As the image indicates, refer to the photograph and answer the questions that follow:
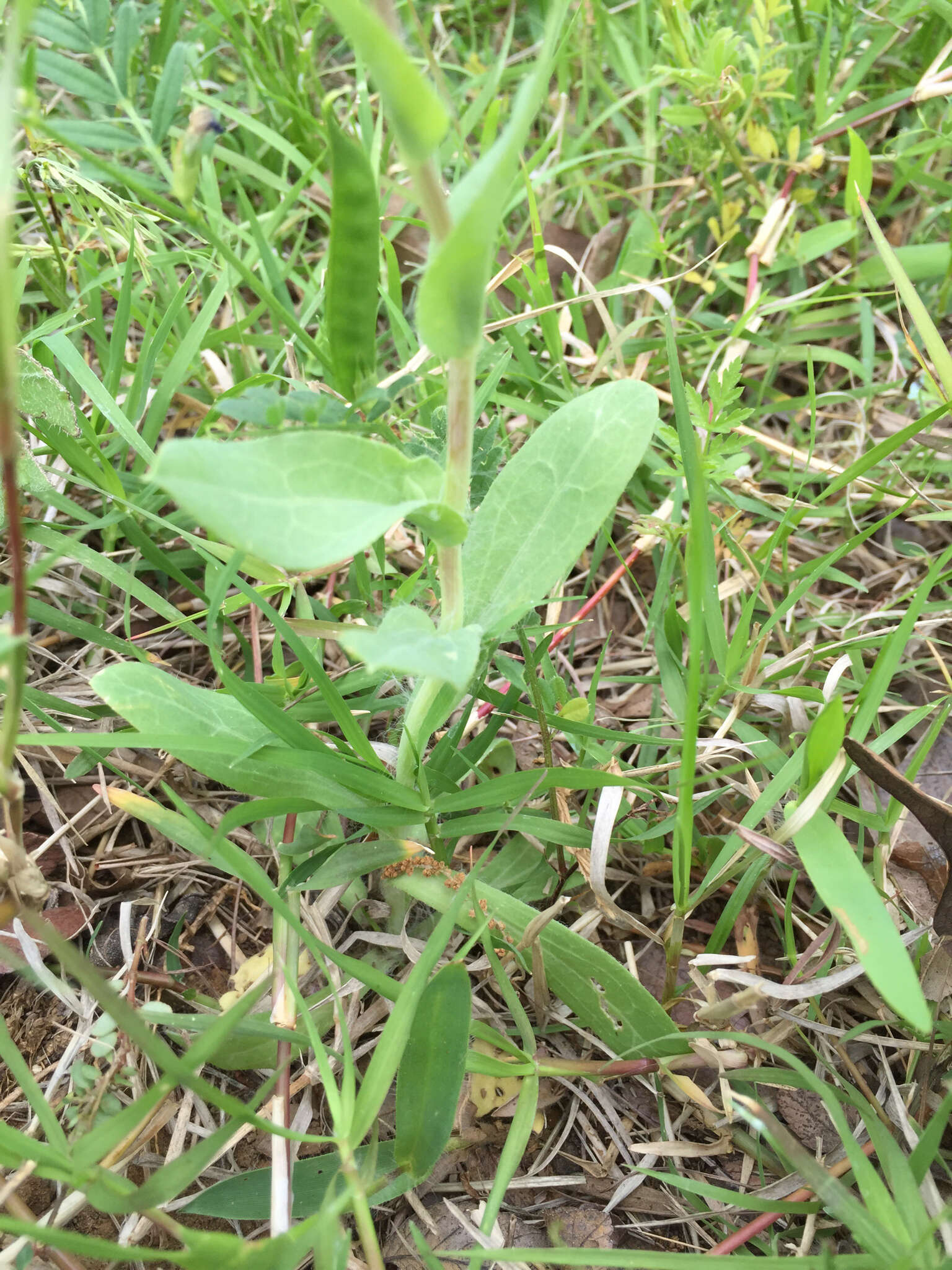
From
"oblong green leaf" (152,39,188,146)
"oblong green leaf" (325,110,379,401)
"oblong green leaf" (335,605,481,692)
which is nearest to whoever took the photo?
"oblong green leaf" (335,605,481,692)

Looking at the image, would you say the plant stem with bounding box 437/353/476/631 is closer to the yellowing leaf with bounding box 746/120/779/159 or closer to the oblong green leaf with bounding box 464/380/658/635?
the oblong green leaf with bounding box 464/380/658/635

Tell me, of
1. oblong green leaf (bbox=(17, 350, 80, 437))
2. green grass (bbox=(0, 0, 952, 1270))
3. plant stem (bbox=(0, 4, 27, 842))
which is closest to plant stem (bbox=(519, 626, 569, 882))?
green grass (bbox=(0, 0, 952, 1270))

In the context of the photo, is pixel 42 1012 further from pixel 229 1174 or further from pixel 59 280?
pixel 59 280

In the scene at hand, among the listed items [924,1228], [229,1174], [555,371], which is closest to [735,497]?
[555,371]

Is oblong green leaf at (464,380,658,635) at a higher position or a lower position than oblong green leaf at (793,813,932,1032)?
higher

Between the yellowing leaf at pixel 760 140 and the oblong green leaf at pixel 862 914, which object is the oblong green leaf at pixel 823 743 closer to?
the oblong green leaf at pixel 862 914

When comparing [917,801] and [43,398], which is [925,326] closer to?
[917,801]
